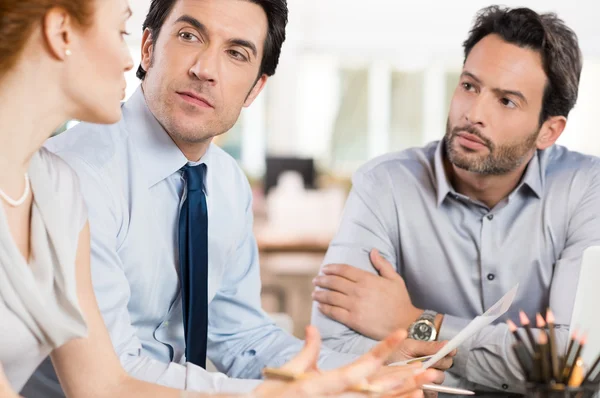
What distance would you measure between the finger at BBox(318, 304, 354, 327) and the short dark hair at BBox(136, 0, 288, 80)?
637 millimetres

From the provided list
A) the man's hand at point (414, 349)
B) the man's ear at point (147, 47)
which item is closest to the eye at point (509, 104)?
the man's hand at point (414, 349)

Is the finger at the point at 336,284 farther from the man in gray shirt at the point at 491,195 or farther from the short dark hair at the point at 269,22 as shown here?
the short dark hair at the point at 269,22

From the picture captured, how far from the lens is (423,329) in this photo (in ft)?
6.54

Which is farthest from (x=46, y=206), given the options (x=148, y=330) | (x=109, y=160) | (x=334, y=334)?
(x=334, y=334)

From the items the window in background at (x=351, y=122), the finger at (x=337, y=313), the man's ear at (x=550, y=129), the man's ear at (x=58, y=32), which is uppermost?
the man's ear at (x=58, y=32)

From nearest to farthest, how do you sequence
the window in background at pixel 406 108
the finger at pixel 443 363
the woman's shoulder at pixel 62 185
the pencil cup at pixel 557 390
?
1. the pencil cup at pixel 557 390
2. the woman's shoulder at pixel 62 185
3. the finger at pixel 443 363
4. the window in background at pixel 406 108

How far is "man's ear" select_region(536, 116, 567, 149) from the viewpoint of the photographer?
2.38m

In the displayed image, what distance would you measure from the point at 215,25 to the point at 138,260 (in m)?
0.57

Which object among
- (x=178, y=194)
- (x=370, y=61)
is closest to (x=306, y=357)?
(x=178, y=194)

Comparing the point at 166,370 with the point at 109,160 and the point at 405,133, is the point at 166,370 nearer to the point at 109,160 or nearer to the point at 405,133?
the point at 109,160

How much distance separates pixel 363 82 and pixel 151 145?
34.9 feet

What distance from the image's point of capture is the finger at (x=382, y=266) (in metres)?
2.05

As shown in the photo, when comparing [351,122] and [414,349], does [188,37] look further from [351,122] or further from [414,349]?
[351,122]

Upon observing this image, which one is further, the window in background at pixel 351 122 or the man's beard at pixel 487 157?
the window in background at pixel 351 122
